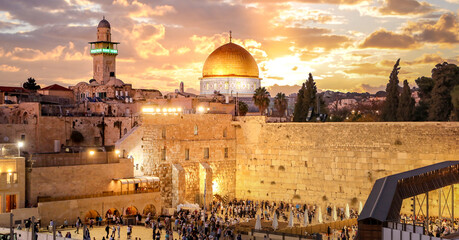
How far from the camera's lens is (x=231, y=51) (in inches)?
2431

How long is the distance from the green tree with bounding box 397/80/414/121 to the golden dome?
2446 cm

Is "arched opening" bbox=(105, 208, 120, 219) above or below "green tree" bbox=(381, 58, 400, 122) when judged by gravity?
below

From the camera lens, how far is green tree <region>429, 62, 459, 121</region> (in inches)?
1551

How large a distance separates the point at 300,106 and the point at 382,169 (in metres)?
11.0

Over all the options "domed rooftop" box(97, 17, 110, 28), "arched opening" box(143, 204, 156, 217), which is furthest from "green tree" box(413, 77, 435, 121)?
"domed rooftop" box(97, 17, 110, 28)

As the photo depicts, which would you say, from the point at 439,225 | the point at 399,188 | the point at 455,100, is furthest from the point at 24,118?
the point at 399,188

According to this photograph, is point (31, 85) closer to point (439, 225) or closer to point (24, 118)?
point (24, 118)

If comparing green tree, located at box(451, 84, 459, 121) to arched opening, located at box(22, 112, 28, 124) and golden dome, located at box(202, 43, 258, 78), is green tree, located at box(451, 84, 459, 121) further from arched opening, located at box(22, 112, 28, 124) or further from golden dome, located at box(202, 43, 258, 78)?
arched opening, located at box(22, 112, 28, 124)

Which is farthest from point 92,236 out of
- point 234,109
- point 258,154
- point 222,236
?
point 234,109

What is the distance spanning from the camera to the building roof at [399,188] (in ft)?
60.7

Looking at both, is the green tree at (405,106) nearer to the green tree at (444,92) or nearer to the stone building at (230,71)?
the green tree at (444,92)

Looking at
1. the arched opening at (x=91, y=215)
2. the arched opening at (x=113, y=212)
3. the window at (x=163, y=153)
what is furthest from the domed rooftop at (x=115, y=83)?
the arched opening at (x=91, y=215)

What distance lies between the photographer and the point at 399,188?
→ 69.8 ft

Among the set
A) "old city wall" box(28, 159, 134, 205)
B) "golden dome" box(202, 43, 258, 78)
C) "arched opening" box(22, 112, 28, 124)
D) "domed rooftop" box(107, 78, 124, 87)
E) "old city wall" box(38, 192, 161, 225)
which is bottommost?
"old city wall" box(38, 192, 161, 225)
